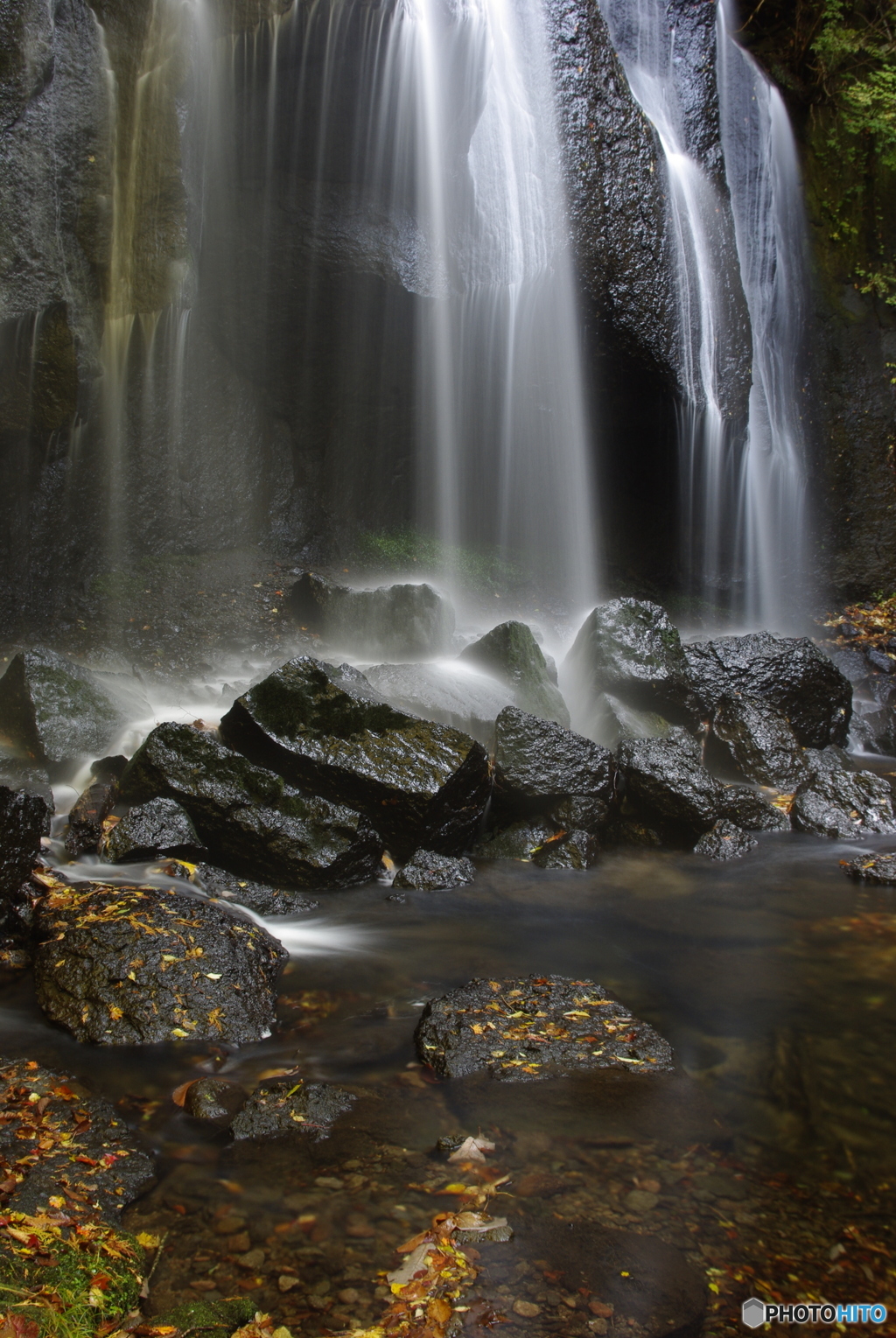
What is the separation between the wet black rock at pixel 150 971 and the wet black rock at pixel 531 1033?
2.73ft

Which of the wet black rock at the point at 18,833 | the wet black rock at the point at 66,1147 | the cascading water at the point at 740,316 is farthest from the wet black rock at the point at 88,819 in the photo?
the cascading water at the point at 740,316

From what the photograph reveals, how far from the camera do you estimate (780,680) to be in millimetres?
8547

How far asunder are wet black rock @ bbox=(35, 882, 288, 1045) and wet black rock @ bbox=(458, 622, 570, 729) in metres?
4.60

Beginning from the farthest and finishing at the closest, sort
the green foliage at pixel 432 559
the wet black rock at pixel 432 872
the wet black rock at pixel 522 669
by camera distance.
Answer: the green foliage at pixel 432 559
the wet black rock at pixel 522 669
the wet black rock at pixel 432 872

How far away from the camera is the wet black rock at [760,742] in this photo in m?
7.98

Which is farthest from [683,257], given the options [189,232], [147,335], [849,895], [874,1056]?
[874,1056]

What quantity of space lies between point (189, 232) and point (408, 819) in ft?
27.6

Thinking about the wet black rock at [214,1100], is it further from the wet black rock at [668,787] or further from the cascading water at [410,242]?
the cascading water at [410,242]

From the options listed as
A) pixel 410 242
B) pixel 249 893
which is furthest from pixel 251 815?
pixel 410 242

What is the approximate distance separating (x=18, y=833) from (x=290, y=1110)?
7.98 ft

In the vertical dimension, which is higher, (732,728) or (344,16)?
(344,16)

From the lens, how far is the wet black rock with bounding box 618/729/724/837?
6.60m

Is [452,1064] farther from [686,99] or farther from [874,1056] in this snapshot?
[686,99]

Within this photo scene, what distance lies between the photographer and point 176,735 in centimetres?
573
